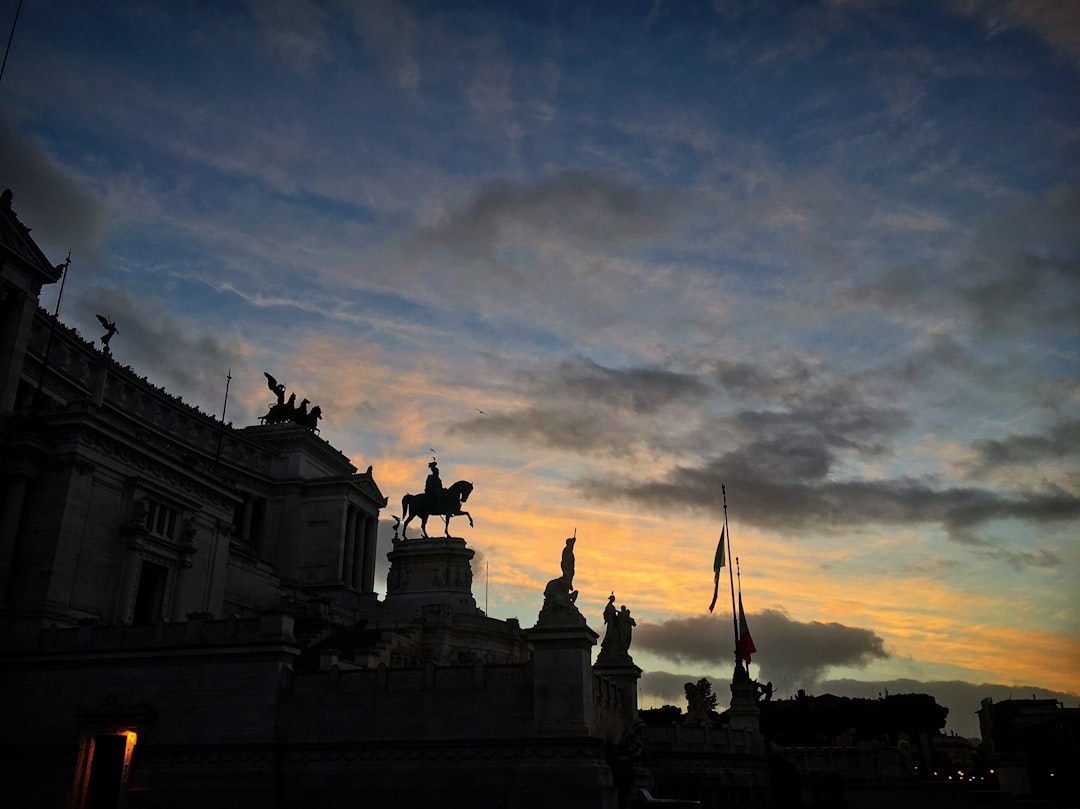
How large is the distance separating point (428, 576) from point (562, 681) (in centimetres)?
3189

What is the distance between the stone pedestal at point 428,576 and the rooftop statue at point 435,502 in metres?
2.32

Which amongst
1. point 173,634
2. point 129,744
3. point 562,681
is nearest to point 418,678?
point 562,681

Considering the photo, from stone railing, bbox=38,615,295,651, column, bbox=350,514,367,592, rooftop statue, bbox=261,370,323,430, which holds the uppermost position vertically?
rooftop statue, bbox=261,370,323,430

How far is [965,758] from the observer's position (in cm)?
12619

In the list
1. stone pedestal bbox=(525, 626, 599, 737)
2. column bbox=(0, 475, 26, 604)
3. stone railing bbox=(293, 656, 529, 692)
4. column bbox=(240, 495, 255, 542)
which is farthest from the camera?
column bbox=(240, 495, 255, 542)

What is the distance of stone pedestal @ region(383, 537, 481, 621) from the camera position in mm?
59875

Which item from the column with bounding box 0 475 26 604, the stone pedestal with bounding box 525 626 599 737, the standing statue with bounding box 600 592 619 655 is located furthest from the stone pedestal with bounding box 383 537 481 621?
the stone pedestal with bounding box 525 626 599 737

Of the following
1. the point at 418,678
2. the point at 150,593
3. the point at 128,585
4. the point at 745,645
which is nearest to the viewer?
the point at 418,678

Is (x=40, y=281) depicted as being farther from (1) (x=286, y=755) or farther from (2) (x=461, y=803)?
(2) (x=461, y=803)

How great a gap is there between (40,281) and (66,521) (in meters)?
14.8

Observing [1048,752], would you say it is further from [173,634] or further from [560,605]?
[173,634]

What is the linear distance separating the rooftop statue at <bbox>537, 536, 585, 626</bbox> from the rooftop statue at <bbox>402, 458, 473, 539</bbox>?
3218 cm

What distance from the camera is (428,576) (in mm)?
61562

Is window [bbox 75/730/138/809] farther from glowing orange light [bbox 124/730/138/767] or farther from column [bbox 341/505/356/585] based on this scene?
column [bbox 341/505/356/585]
